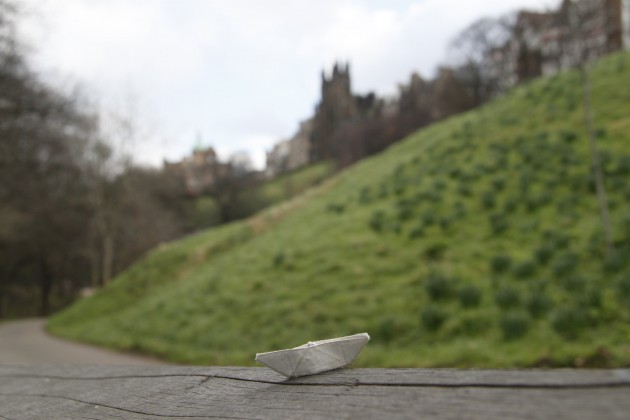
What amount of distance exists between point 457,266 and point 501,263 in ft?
3.27

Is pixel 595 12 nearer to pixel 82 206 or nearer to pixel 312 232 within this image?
pixel 312 232

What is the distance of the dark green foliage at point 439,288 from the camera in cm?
932

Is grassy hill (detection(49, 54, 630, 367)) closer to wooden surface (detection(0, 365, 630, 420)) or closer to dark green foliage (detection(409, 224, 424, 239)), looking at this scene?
dark green foliage (detection(409, 224, 424, 239))

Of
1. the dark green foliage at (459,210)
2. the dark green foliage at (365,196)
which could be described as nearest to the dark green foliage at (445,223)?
the dark green foliage at (459,210)

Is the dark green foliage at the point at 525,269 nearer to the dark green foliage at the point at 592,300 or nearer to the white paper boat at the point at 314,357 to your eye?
the dark green foliage at the point at 592,300

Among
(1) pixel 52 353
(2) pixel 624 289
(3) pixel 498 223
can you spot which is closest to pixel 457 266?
(3) pixel 498 223

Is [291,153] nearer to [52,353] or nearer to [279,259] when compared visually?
[52,353]

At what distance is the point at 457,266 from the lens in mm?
10227

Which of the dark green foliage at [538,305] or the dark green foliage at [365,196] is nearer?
the dark green foliage at [538,305]

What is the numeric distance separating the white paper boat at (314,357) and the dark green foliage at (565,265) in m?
7.43

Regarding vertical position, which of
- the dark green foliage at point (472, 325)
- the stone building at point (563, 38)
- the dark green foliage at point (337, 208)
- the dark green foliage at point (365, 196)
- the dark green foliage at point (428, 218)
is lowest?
the dark green foliage at point (472, 325)

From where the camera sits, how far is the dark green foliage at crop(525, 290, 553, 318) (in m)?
7.43

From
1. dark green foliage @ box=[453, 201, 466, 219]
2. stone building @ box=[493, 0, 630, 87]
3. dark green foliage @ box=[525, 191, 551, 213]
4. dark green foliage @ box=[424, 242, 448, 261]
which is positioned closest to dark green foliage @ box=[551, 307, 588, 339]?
dark green foliage @ box=[424, 242, 448, 261]

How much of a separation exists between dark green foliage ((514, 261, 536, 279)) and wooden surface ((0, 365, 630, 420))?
7.19 metres
